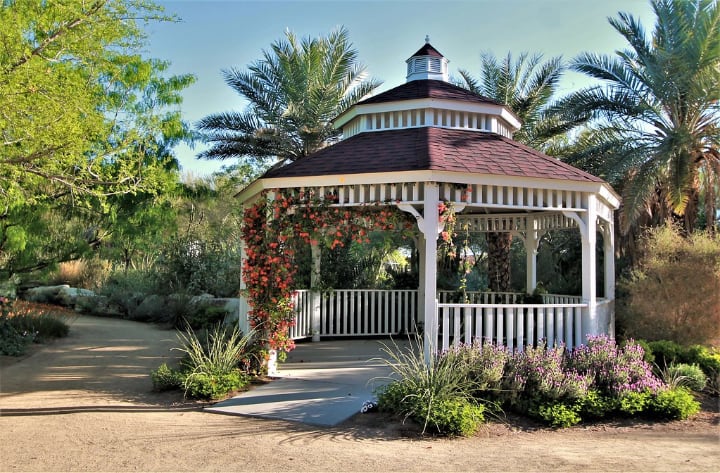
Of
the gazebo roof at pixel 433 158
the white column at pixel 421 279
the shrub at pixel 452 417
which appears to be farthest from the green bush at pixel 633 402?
the white column at pixel 421 279

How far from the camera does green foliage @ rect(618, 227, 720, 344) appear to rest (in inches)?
391

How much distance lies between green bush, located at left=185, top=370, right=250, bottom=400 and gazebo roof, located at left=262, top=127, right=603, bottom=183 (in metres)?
3.05

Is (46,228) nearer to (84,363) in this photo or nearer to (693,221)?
(84,363)

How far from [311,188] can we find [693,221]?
1121cm

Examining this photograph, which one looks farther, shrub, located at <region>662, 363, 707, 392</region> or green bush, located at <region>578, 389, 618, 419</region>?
shrub, located at <region>662, 363, 707, 392</region>

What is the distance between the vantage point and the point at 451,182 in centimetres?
821

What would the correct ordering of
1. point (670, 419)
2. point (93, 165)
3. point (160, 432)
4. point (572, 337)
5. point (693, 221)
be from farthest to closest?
point (693, 221), point (572, 337), point (93, 165), point (670, 419), point (160, 432)

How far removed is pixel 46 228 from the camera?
11.1 metres

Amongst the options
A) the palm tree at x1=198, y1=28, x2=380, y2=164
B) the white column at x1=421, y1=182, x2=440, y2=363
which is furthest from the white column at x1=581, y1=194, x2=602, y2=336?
the palm tree at x1=198, y1=28, x2=380, y2=164

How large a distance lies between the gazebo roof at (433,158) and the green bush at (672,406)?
3.21m

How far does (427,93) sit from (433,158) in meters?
2.99

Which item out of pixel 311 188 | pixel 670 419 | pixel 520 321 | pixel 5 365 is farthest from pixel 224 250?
→ pixel 670 419

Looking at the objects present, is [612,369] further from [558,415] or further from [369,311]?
[369,311]

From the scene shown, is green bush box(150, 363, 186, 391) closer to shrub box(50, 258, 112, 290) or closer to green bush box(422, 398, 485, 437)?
green bush box(422, 398, 485, 437)
